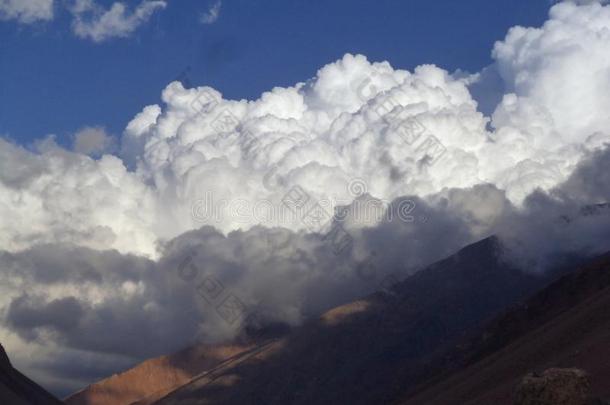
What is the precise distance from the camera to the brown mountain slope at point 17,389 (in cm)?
14988

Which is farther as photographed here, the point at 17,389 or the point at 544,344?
the point at 17,389

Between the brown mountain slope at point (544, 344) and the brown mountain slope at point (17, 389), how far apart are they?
6977 cm

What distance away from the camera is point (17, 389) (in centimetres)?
16538

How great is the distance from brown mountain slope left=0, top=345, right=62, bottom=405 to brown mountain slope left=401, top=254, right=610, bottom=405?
2747 inches

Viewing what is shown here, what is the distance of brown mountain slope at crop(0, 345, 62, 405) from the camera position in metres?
150

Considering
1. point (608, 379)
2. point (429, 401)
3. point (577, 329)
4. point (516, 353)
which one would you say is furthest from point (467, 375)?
point (608, 379)

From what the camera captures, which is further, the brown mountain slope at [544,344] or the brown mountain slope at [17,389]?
the brown mountain slope at [17,389]

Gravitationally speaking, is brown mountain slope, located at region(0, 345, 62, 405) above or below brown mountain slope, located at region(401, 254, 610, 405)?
above

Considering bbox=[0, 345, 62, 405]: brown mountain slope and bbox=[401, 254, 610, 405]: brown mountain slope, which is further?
bbox=[0, 345, 62, 405]: brown mountain slope

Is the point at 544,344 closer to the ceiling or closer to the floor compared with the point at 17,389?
closer to the floor

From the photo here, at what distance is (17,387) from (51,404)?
46.5 feet

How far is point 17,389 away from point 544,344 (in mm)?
105829

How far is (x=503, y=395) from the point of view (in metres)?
86.8

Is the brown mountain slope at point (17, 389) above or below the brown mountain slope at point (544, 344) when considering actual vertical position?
above
